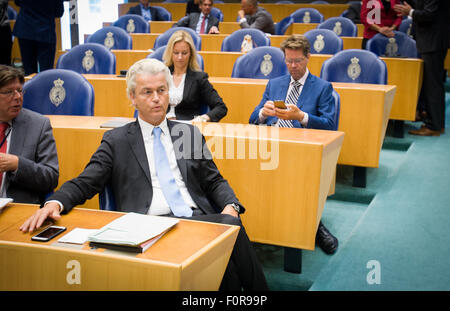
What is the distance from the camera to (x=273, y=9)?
8.79m

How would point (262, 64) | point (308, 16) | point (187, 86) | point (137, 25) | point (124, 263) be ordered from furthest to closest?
point (308, 16) < point (137, 25) < point (262, 64) < point (187, 86) < point (124, 263)

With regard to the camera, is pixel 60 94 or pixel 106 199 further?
pixel 60 94

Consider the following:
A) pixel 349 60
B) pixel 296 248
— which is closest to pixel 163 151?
pixel 296 248

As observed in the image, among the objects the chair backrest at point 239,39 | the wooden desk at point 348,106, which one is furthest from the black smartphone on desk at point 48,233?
the chair backrest at point 239,39

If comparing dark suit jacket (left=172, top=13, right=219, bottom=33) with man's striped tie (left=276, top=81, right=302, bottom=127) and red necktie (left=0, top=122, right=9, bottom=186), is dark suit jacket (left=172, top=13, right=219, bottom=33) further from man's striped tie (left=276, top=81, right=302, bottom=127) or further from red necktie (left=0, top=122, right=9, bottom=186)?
red necktie (left=0, top=122, right=9, bottom=186)

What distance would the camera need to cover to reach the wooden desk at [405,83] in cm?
447

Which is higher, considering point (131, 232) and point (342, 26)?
point (342, 26)

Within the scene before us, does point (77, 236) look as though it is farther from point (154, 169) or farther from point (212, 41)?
point (212, 41)

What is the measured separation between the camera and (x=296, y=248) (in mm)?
2459

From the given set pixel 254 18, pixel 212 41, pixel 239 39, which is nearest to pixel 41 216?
pixel 239 39

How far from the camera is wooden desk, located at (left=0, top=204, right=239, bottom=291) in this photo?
130 centimetres

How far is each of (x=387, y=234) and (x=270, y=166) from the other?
926 mm

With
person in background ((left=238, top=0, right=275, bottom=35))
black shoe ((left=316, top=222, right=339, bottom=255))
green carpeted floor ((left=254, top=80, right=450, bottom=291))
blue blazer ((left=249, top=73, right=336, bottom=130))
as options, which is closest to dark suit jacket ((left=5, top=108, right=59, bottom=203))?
green carpeted floor ((left=254, top=80, right=450, bottom=291))
